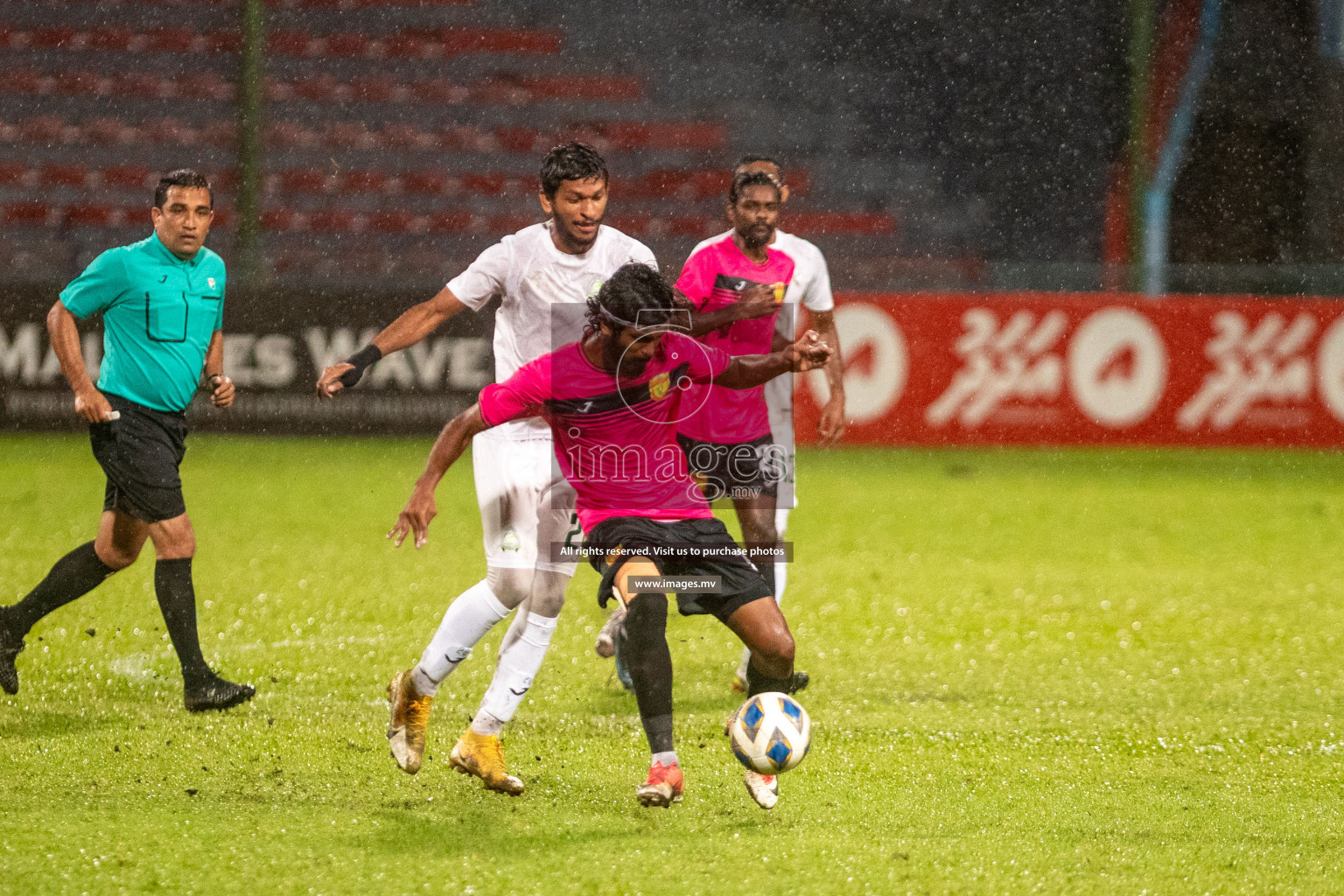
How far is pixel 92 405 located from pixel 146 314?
0.42m

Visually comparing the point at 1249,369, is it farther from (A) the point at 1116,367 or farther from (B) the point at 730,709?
(B) the point at 730,709

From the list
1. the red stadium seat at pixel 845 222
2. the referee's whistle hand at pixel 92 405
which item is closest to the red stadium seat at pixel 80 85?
the red stadium seat at pixel 845 222

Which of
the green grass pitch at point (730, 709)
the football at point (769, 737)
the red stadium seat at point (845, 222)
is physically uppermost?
the red stadium seat at point (845, 222)

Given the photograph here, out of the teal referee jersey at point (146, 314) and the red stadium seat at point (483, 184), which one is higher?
the red stadium seat at point (483, 184)

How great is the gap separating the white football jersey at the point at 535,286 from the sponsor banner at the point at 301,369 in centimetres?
746

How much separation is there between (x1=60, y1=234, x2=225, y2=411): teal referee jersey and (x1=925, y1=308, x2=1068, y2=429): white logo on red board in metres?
7.92

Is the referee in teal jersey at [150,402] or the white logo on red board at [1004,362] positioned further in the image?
the white logo on red board at [1004,362]

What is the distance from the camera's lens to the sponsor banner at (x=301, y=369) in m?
12.1

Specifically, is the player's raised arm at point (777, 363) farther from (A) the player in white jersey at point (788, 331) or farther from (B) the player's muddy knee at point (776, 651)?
(A) the player in white jersey at point (788, 331)

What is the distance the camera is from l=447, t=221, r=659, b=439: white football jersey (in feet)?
15.4

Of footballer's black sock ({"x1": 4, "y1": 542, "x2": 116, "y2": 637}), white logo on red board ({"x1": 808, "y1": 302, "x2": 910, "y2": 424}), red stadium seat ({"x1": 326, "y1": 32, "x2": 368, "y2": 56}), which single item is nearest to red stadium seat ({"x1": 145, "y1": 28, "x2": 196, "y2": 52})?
red stadium seat ({"x1": 326, "y1": 32, "x2": 368, "y2": 56})

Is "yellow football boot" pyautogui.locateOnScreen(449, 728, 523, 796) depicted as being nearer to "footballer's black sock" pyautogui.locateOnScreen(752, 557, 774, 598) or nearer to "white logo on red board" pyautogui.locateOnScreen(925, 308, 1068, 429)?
"footballer's black sock" pyautogui.locateOnScreen(752, 557, 774, 598)

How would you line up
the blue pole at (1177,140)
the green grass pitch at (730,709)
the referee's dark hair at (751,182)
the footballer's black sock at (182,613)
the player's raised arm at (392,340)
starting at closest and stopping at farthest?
the green grass pitch at (730,709), the player's raised arm at (392,340), the footballer's black sock at (182,613), the referee's dark hair at (751,182), the blue pole at (1177,140)

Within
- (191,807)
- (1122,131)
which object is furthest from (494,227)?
(191,807)
